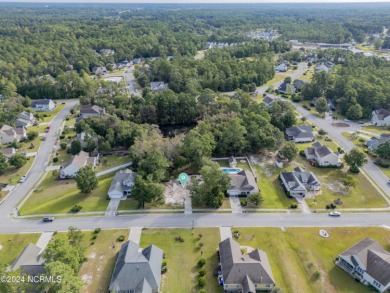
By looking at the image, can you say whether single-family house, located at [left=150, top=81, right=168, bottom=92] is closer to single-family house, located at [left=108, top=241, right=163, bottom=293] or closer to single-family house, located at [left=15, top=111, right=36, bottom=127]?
single-family house, located at [left=15, top=111, right=36, bottom=127]

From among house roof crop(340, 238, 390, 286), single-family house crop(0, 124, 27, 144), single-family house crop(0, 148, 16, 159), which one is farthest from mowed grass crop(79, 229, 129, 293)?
single-family house crop(0, 124, 27, 144)

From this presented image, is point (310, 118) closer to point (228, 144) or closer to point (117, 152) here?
point (228, 144)

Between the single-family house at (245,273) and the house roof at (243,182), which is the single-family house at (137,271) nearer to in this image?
A: the single-family house at (245,273)

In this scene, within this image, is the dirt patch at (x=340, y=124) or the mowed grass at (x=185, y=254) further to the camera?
the dirt patch at (x=340, y=124)

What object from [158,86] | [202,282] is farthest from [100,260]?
[158,86]

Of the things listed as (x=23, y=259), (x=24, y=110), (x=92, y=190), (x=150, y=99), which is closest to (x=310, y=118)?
(x=150, y=99)

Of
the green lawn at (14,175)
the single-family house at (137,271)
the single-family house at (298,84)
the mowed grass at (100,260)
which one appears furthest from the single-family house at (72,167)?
the single-family house at (298,84)
